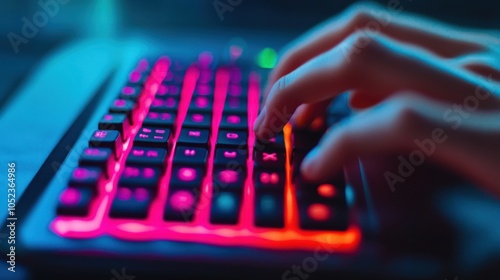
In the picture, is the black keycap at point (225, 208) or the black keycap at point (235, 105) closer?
the black keycap at point (225, 208)

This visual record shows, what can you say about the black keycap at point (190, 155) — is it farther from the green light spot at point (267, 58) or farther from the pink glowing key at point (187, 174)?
the green light spot at point (267, 58)

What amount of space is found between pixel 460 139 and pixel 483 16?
1.25 feet

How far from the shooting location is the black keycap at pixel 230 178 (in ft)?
1.14

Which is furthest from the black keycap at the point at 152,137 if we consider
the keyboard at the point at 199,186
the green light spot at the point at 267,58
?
the green light spot at the point at 267,58

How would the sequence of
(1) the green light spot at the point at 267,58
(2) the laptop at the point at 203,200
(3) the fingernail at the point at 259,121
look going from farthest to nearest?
(1) the green light spot at the point at 267,58, (3) the fingernail at the point at 259,121, (2) the laptop at the point at 203,200

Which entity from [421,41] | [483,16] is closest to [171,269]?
[421,41]

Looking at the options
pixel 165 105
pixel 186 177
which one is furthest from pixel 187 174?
pixel 165 105

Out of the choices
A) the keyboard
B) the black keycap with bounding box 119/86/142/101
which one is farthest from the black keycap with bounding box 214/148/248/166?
the black keycap with bounding box 119/86/142/101

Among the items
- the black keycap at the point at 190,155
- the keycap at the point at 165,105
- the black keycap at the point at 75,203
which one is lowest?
the black keycap at the point at 75,203

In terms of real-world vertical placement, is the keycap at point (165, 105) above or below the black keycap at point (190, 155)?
above

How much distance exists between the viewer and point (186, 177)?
13.9 inches

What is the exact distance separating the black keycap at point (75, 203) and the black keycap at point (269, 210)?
Result: 11 cm

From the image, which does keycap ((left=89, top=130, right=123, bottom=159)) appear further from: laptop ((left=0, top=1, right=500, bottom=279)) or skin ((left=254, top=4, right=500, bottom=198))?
skin ((left=254, top=4, right=500, bottom=198))

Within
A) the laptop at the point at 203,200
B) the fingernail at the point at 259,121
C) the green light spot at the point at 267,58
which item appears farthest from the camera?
the green light spot at the point at 267,58
